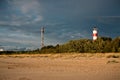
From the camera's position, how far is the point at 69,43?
161ft

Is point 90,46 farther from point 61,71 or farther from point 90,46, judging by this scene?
point 61,71

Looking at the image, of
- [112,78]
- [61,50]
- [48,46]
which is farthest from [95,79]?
[48,46]

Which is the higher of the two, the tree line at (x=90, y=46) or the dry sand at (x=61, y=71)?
the tree line at (x=90, y=46)

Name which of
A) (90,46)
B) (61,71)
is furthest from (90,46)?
(61,71)

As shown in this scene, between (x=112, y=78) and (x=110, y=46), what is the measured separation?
3411cm

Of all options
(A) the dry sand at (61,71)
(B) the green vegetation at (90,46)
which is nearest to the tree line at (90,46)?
(B) the green vegetation at (90,46)

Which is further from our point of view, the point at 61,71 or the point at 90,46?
the point at 90,46

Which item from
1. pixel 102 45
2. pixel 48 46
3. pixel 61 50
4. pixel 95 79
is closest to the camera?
pixel 95 79

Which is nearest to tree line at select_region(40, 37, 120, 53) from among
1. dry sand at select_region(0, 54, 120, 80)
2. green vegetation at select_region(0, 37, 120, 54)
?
green vegetation at select_region(0, 37, 120, 54)

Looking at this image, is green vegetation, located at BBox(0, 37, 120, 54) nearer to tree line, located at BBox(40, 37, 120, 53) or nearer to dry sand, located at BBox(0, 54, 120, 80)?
tree line, located at BBox(40, 37, 120, 53)

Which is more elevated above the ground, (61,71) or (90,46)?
(90,46)

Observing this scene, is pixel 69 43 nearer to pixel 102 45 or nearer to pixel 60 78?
pixel 102 45

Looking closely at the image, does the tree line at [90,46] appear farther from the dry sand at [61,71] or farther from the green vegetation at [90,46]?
the dry sand at [61,71]

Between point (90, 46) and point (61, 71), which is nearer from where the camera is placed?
point (61, 71)
